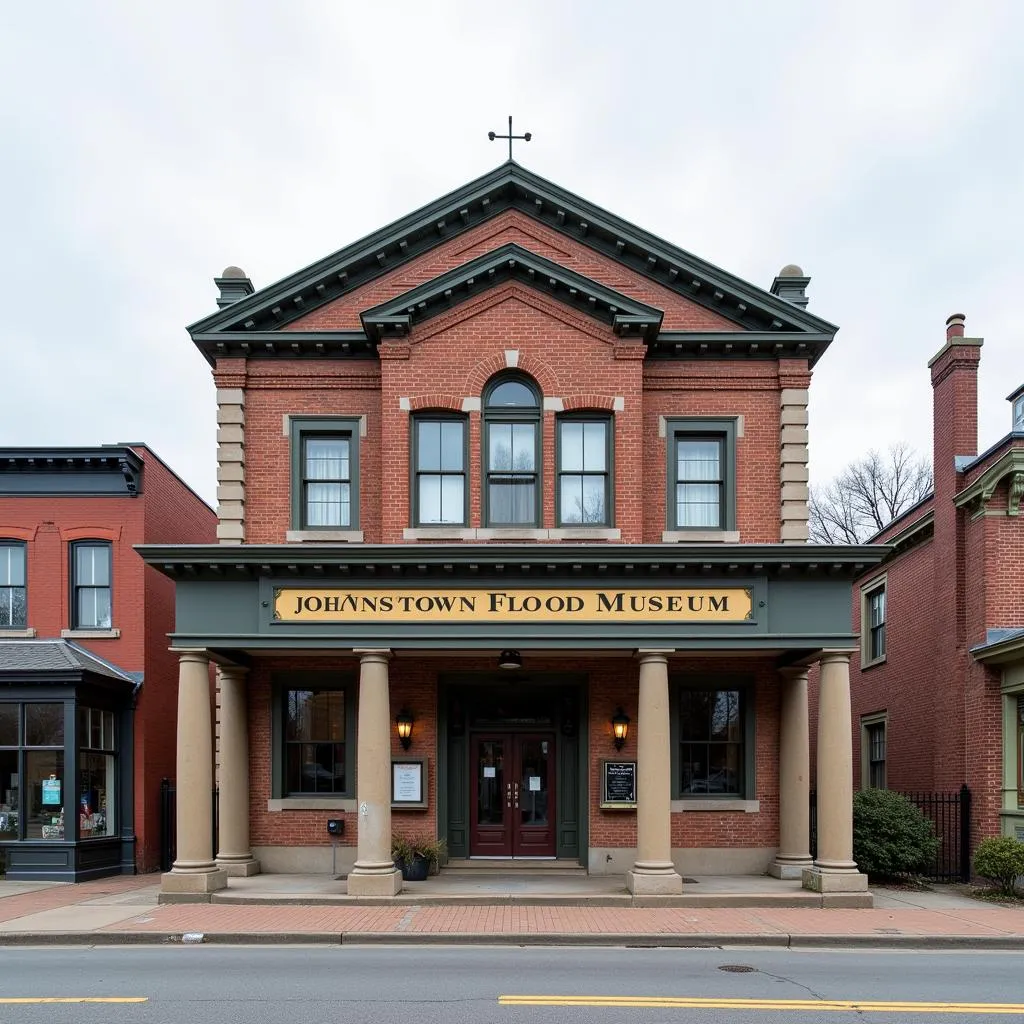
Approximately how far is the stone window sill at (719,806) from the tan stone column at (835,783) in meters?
1.66

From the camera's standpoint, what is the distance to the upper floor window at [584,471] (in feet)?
56.5

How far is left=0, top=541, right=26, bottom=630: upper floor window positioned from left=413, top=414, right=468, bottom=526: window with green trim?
30.0 feet

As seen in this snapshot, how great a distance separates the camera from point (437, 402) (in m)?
17.2

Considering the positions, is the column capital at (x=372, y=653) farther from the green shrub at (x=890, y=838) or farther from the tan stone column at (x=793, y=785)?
the green shrub at (x=890, y=838)

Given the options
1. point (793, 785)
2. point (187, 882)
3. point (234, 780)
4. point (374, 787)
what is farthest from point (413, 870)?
point (793, 785)

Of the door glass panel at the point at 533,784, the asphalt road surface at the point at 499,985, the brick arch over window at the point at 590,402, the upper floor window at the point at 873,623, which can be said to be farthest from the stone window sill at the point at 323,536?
the upper floor window at the point at 873,623

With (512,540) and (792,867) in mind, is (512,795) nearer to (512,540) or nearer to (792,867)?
(512,540)

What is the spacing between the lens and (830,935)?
12828 mm

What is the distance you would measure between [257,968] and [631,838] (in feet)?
26.1

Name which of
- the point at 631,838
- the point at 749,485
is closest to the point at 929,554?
the point at 749,485

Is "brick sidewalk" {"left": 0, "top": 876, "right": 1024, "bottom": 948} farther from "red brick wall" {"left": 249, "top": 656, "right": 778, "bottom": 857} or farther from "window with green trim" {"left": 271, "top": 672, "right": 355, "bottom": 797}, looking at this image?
"window with green trim" {"left": 271, "top": 672, "right": 355, "bottom": 797}

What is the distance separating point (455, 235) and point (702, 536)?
7.05 m

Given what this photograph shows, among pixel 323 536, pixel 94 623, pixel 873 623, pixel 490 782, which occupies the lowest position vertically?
pixel 490 782

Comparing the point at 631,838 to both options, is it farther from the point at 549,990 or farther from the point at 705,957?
the point at 549,990
